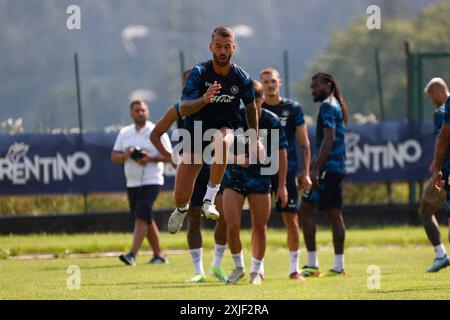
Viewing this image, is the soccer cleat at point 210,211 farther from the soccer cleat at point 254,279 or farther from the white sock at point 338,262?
the white sock at point 338,262

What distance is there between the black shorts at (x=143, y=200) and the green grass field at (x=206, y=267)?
2.39 ft

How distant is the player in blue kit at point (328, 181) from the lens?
15820 mm

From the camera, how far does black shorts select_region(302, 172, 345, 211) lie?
15.9m

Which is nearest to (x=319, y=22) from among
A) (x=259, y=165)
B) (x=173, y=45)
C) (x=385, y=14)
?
(x=385, y=14)

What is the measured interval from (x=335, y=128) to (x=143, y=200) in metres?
3.40

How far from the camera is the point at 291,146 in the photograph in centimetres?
1584

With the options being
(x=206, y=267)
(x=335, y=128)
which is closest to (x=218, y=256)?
(x=206, y=267)

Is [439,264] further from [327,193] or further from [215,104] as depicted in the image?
[215,104]

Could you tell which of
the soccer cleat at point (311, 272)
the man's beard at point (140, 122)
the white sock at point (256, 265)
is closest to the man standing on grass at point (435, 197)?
the soccer cleat at point (311, 272)

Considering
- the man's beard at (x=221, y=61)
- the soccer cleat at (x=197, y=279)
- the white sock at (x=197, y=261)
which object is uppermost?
the man's beard at (x=221, y=61)

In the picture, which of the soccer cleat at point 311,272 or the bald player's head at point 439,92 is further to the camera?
the soccer cleat at point 311,272

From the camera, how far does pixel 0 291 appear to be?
1336cm

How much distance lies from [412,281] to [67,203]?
10450mm
